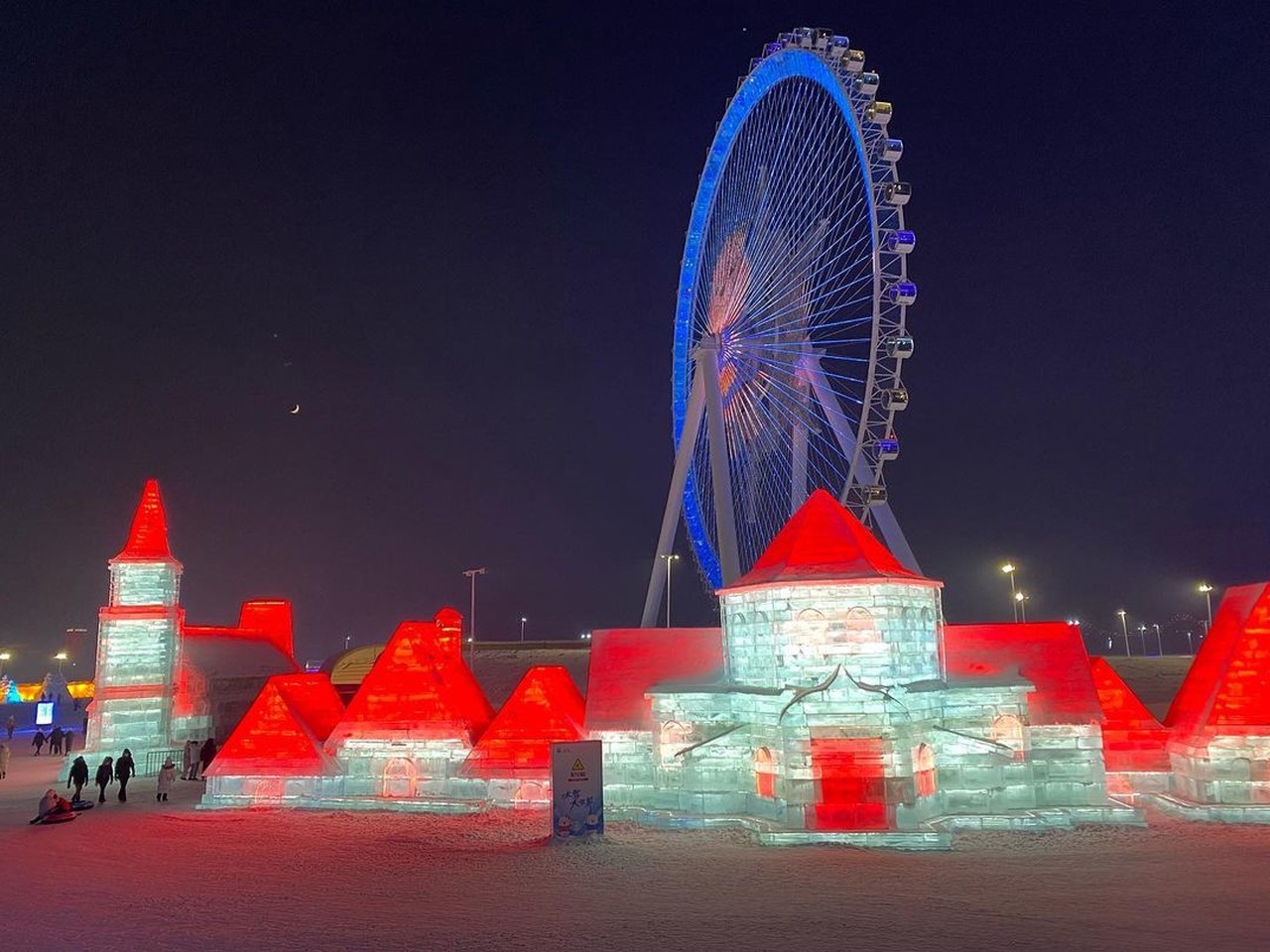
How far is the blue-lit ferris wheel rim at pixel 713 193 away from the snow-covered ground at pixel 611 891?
1806 cm

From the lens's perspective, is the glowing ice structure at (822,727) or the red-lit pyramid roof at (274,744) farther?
the red-lit pyramid roof at (274,744)

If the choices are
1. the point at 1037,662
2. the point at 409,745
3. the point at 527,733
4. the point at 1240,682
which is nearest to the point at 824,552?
the point at 1037,662

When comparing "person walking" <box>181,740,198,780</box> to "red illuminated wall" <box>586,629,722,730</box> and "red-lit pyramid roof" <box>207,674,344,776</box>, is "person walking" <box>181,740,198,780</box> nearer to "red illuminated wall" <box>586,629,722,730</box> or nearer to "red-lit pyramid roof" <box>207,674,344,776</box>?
"red-lit pyramid roof" <box>207,674,344,776</box>

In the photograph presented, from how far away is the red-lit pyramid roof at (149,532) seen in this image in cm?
2920

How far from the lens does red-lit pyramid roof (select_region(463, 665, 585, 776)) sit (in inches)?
824

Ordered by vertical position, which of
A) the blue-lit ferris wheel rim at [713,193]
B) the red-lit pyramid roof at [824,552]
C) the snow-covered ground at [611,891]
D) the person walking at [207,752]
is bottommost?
the snow-covered ground at [611,891]

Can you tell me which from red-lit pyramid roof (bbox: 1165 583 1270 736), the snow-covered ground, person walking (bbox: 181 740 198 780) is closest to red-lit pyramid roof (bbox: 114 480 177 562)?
person walking (bbox: 181 740 198 780)

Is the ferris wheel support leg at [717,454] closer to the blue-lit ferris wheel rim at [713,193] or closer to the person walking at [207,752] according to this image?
the blue-lit ferris wheel rim at [713,193]

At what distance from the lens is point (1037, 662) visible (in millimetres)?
20297

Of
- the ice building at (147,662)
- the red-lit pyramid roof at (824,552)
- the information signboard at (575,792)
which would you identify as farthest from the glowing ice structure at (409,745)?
the ice building at (147,662)

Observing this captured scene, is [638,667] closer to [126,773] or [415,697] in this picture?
[415,697]

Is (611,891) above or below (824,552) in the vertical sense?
below

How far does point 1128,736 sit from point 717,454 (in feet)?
50.4

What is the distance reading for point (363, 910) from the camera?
41.0ft
